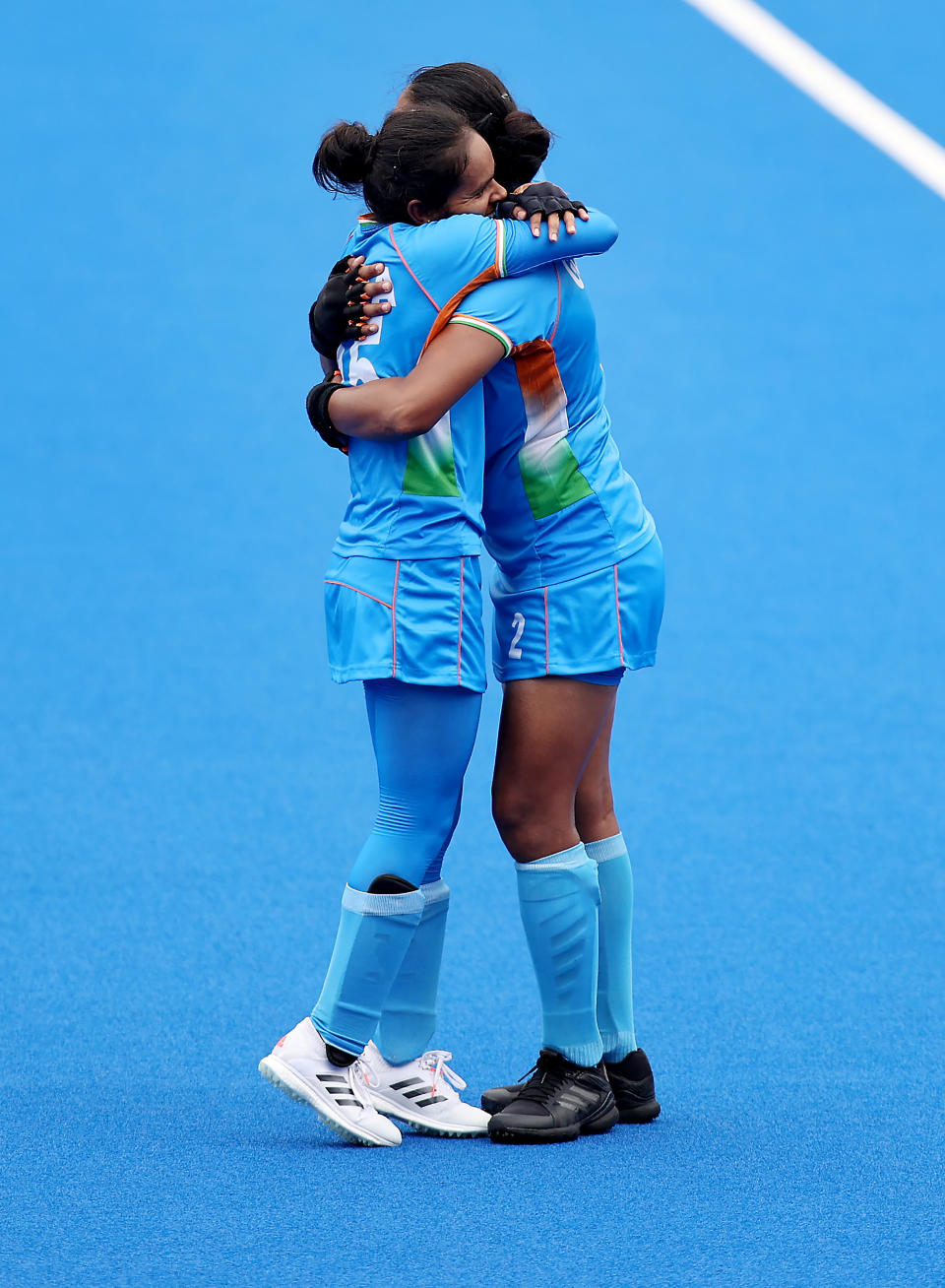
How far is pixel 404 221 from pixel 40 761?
254 centimetres

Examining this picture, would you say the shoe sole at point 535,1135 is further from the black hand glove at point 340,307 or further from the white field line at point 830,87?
the white field line at point 830,87

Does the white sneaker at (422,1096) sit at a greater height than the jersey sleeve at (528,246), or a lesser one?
lesser

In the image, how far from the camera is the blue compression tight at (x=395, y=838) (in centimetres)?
201

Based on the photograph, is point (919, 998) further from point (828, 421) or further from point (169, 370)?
point (169, 370)

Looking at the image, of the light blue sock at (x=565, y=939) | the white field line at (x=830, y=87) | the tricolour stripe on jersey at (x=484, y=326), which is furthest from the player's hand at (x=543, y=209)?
the white field line at (x=830, y=87)

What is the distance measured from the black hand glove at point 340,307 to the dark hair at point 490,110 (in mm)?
241

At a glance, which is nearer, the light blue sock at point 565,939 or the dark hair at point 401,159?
the dark hair at point 401,159

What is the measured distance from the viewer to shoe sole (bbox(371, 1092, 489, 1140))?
210 centimetres

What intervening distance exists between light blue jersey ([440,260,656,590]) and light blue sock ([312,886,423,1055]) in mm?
452

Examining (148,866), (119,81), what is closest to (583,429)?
(148,866)

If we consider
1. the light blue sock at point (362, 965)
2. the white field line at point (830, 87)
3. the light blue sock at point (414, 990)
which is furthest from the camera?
the white field line at point (830, 87)

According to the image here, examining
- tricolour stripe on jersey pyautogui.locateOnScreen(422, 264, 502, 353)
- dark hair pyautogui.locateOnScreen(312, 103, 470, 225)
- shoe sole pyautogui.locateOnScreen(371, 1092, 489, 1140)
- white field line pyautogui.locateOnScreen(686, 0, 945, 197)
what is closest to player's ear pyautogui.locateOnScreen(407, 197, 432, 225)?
dark hair pyautogui.locateOnScreen(312, 103, 470, 225)

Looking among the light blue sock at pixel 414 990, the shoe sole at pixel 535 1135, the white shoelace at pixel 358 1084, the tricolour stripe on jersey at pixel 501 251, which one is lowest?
the shoe sole at pixel 535 1135

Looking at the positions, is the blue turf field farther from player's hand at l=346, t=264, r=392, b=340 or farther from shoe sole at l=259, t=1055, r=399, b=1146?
player's hand at l=346, t=264, r=392, b=340
